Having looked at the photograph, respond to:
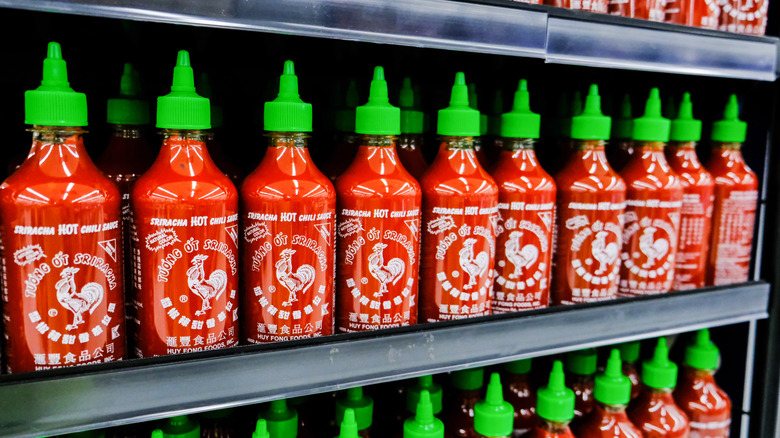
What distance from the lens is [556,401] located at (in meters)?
1.01

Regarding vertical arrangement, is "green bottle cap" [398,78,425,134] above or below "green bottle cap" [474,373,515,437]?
above

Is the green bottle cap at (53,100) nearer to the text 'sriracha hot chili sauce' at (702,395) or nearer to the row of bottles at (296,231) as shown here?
the row of bottles at (296,231)

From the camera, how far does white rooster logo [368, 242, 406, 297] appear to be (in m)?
0.85

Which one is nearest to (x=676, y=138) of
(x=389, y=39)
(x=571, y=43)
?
(x=571, y=43)

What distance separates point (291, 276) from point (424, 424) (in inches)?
12.7

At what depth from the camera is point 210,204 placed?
74 cm

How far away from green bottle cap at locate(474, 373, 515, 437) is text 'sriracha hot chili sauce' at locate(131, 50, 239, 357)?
43 cm

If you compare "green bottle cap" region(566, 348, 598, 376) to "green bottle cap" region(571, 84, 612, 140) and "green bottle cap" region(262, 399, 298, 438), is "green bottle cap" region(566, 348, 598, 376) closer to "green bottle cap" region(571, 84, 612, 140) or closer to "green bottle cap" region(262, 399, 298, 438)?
"green bottle cap" region(571, 84, 612, 140)

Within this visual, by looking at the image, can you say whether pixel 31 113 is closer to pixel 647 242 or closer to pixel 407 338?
pixel 407 338

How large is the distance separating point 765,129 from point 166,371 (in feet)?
4.24

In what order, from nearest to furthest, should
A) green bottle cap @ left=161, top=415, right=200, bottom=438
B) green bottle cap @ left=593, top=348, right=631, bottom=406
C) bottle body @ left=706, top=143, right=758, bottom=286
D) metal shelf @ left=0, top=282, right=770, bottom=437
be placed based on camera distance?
metal shelf @ left=0, top=282, right=770, bottom=437 < green bottle cap @ left=161, top=415, right=200, bottom=438 < green bottle cap @ left=593, top=348, right=631, bottom=406 < bottle body @ left=706, top=143, right=758, bottom=286

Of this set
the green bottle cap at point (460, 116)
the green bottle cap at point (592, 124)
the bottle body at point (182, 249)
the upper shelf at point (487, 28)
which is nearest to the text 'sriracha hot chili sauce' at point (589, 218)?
the green bottle cap at point (592, 124)

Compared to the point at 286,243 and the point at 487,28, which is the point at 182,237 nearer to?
the point at 286,243

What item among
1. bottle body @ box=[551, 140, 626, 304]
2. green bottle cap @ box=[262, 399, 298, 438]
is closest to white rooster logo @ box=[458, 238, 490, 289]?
bottle body @ box=[551, 140, 626, 304]
